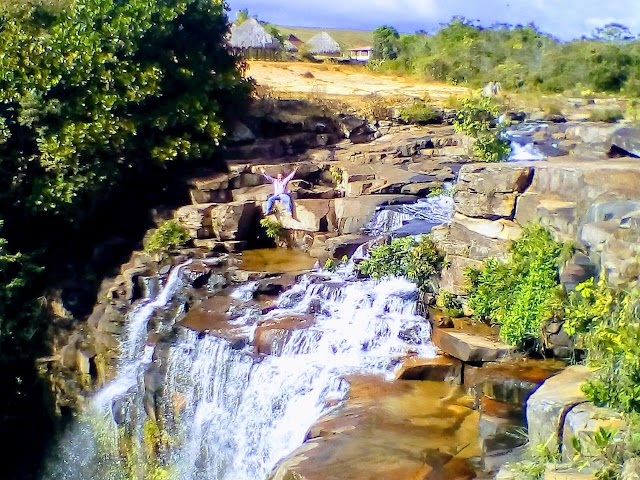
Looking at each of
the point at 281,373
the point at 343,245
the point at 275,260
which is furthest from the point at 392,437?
the point at 275,260

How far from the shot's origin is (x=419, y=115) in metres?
23.9

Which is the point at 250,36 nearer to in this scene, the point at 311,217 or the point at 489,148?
the point at 489,148

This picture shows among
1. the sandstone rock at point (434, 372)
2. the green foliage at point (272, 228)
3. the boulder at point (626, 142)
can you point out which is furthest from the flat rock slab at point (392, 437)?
the green foliage at point (272, 228)

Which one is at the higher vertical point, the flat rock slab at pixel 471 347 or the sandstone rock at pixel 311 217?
the sandstone rock at pixel 311 217

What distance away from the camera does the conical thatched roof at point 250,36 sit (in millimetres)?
33750

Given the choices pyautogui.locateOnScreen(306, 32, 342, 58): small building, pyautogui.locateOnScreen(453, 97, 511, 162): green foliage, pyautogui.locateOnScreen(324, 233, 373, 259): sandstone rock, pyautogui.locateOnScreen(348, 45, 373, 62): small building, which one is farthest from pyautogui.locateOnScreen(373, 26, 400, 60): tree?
pyautogui.locateOnScreen(324, 233, 373, 259): sandstone rock

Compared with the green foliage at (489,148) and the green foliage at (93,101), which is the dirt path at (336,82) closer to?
the green foliage at (93,101)

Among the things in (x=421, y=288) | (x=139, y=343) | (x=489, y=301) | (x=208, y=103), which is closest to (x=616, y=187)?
(x=489, y=301)

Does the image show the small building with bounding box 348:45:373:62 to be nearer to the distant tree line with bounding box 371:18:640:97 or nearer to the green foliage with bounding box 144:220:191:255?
the distant tree line with bounding box 371:18:640:97

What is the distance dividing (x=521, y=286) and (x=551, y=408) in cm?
346

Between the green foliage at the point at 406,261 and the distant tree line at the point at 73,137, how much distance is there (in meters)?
6.76

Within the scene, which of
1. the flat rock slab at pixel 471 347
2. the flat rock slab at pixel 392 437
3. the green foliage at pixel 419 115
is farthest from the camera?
the green foliage at pixel 419 115

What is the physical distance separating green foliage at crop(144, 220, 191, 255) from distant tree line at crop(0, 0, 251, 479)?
1.51 m

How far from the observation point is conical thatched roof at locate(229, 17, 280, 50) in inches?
1329
